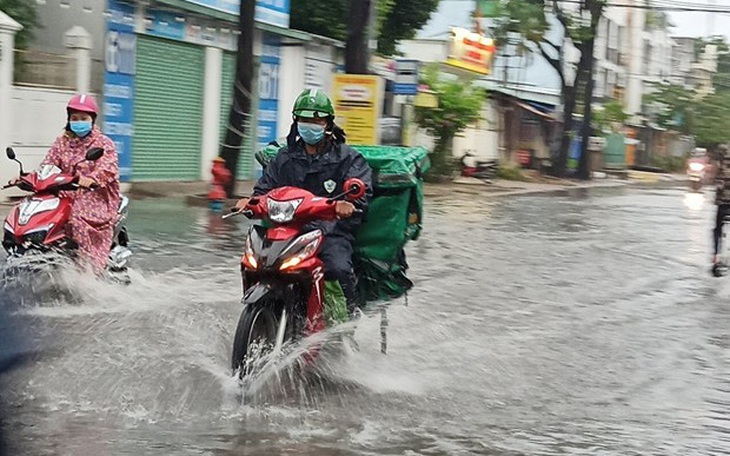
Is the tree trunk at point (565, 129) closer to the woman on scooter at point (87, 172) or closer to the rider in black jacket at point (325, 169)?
the woman on scooter at point (87, 172)

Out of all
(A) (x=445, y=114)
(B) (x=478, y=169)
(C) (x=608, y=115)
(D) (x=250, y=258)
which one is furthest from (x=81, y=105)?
(C) (x=608, y=115)

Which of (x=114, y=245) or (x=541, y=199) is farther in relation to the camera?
(x=541, y=199)

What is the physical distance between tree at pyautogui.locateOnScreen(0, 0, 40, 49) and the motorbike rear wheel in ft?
41.1

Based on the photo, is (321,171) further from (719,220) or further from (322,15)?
(322,15)

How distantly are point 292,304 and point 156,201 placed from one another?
12.4 meters

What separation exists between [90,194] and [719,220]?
7.45m

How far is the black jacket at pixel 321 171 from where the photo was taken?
6.67m

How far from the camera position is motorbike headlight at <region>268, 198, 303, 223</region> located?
6152 mm

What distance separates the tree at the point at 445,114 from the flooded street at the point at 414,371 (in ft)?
56.4

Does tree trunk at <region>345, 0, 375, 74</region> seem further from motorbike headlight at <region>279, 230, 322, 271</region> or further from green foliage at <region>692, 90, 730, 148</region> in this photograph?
green foliage at <region>692, 90, 730, 148</region>

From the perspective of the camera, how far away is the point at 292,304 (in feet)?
20.8

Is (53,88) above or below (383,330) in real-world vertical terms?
above

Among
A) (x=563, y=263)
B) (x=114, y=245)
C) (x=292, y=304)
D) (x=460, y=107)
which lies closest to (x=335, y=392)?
(x=292, y=304)

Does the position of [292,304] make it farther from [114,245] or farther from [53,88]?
[53,88]
